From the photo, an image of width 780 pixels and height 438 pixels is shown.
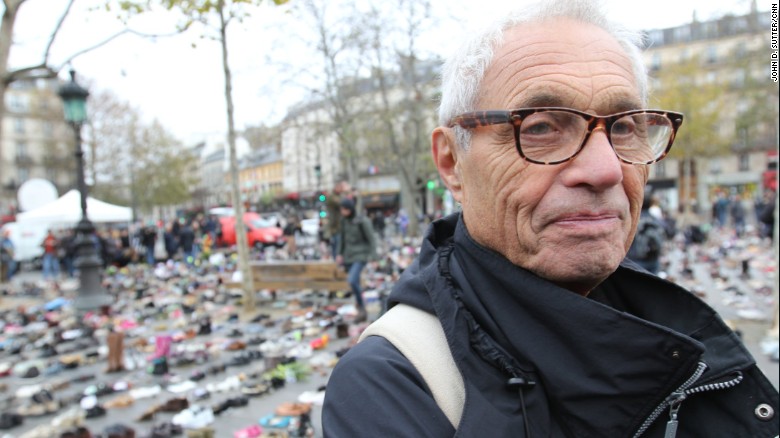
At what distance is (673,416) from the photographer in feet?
3.19

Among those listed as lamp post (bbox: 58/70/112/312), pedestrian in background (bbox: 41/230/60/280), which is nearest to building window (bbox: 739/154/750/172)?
pedestrian in background (bbox: 41/230/60/280)

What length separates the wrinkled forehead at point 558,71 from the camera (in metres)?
1.07

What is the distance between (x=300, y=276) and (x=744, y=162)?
171ft

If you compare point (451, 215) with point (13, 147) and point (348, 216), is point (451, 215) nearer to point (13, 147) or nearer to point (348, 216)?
point (348, 216)

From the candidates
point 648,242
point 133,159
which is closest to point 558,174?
point 648,242

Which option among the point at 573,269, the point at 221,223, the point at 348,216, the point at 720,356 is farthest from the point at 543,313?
the point at 221,223

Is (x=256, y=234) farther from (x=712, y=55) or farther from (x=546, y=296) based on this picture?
(x=712, y=55)

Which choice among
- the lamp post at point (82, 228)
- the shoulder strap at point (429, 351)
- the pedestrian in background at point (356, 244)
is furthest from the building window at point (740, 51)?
the shoulder strap at point (429, 351)

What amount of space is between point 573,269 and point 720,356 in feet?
1.22

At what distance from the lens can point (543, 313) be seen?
986 millimetres

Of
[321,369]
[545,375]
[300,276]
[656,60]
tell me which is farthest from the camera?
[656,60]

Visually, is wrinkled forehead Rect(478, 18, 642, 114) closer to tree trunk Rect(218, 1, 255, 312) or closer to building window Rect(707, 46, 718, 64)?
tree trunk Rect(218, 1, 255, 312)

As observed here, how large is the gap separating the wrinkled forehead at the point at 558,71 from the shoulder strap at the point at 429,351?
0.48m

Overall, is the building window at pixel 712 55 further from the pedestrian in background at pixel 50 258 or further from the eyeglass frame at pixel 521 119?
the eyeglass frame at pixel 521 119
